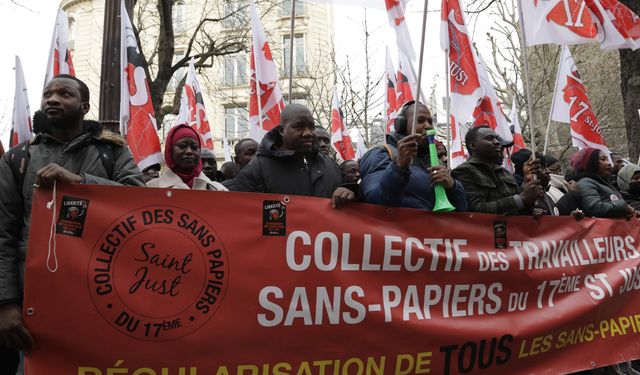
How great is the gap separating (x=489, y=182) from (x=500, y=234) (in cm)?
47

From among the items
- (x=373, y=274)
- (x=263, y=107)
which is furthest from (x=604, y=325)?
(x=263, y=107)

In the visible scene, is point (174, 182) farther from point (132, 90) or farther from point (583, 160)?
point (583, 160)

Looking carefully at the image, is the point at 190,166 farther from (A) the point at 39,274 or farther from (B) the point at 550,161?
(B) the point at 550,161

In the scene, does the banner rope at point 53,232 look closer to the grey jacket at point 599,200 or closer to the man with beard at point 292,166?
the man with beard at point 292,166

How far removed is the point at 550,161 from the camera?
7020 mm

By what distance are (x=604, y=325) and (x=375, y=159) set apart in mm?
2127

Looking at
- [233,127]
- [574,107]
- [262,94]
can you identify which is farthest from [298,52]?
[574,107]

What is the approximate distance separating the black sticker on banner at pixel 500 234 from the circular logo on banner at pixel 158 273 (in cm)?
188

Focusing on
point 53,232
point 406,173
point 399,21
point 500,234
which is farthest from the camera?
point 399,21

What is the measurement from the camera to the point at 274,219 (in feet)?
10.0

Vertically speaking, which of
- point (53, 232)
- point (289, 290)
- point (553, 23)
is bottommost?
point (289, 290)

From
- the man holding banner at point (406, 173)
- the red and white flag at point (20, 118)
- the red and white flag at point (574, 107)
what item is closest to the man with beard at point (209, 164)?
the red and white flag at point (20, 118)

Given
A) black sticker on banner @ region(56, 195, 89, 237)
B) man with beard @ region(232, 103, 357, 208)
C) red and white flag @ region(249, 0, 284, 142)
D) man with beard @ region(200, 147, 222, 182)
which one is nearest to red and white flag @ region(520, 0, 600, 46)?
man with beard @ region(232, 103, 357, 208)

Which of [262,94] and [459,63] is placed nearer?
[459,63]
